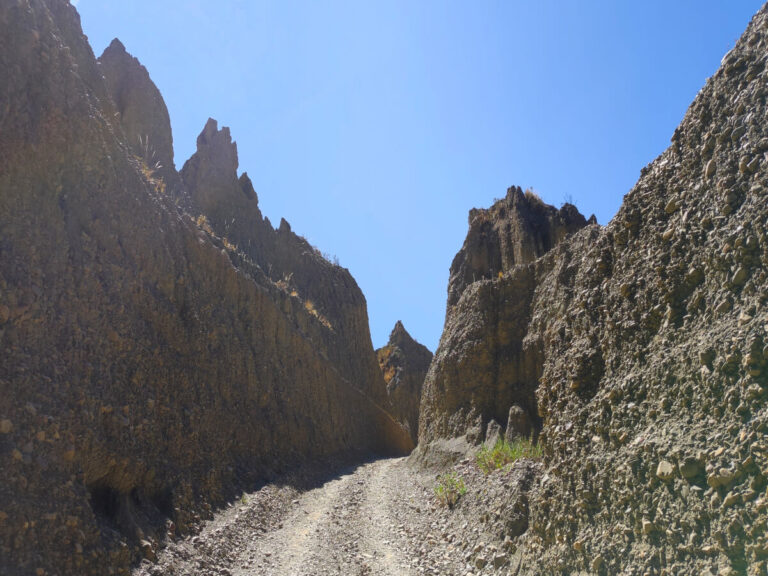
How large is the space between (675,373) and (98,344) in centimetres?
832

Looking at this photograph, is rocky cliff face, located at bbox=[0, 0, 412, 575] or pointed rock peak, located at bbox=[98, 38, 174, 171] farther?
pointed rock peak, located at bbox=[98, 38, 174, 171]

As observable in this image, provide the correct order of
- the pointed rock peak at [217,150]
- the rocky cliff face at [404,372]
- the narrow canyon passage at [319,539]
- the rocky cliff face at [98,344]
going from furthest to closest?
the rocky cliff face at [404,372] → the pointed rock peak at [217,150] → the narrow canyon passage at [319,539] → the rocky cliff face at [98,344]

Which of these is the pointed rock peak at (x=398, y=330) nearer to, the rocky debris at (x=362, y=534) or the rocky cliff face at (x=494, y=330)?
the rocky cliff face at (x=494, y=330)

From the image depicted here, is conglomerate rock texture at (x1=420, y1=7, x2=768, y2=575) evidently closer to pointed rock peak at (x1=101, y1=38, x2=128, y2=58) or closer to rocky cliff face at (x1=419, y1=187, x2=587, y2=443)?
rocky cliff face at (x1=419, y1=187, x2=587, y2=443)

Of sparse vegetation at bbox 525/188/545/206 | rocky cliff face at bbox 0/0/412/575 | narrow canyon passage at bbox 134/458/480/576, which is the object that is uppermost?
→ sparse vegetation at bbox 525/188/545/206

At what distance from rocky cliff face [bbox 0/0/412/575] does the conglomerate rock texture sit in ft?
18.9

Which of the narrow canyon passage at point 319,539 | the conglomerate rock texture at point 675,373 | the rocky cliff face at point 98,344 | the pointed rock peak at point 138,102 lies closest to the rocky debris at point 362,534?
the narrow canyon passage at point 319,539

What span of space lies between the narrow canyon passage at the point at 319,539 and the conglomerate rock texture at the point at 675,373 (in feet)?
8.74

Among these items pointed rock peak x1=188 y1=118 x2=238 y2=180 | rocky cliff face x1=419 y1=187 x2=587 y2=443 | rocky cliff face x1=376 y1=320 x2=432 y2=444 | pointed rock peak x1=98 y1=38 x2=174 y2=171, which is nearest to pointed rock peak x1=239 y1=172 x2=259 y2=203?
pointed rock peak x1=188 y1=118 x2=238 y2=180

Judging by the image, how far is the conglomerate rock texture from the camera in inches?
165

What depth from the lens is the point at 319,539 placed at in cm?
1058

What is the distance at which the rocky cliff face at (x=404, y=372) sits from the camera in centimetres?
4938

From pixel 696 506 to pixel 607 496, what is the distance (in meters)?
1.28

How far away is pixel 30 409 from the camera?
6.83 metres
